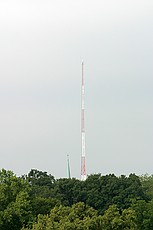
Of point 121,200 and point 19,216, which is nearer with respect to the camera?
point 19,216

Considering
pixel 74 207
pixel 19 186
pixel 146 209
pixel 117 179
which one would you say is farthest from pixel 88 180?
pixel 74 207

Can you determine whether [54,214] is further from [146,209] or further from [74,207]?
[146,209]

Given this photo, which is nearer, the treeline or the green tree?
the treeline

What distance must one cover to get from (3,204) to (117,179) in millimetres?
17249

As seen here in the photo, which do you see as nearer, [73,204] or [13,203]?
[13,203]

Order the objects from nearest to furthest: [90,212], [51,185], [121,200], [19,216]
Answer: [90,212], [19,216], [121,200], [51,185]

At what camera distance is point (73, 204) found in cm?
3388

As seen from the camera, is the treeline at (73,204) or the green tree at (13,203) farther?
the green tree at (13,203)

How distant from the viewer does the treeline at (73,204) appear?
2606cm

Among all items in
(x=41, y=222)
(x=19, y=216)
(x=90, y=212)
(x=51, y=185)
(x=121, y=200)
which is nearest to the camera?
(x=41, y=222)

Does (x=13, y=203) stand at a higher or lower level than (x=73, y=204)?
lower

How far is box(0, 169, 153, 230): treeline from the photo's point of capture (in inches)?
1026

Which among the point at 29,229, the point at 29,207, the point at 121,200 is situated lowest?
the point at 29,229

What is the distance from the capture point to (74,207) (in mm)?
27719
